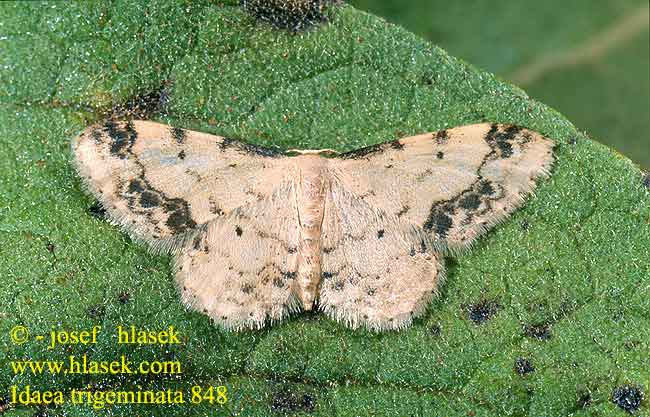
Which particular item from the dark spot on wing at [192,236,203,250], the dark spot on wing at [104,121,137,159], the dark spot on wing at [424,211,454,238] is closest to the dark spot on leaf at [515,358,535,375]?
the dark spot on wing at [424,211,454,238]

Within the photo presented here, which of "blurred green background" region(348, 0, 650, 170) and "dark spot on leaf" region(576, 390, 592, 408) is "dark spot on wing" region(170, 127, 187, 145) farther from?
"dark spot on leaf" region(576, 390, 592, 408)

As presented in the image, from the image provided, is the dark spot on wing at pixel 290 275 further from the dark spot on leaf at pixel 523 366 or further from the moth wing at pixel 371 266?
the dark spot on leaf at pixel 523 366

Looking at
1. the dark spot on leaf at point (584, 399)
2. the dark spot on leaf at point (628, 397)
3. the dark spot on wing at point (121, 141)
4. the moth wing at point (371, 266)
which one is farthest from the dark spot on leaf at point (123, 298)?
the dark spot on leaf at point (628, 397)

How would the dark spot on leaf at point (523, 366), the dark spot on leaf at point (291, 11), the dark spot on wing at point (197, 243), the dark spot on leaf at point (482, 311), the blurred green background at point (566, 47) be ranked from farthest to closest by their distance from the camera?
the blurred green background at point (566, 47), the dark spot on leaf at point (291, 11), the dark spot on wing at point (197, 243), the dark spot on leaf at point (482, 311), the dark spot on leaf at point (523, 366)

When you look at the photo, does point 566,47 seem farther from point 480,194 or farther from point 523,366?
point 523,366

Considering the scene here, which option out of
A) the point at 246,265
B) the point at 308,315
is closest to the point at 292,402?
the point at 308,315
